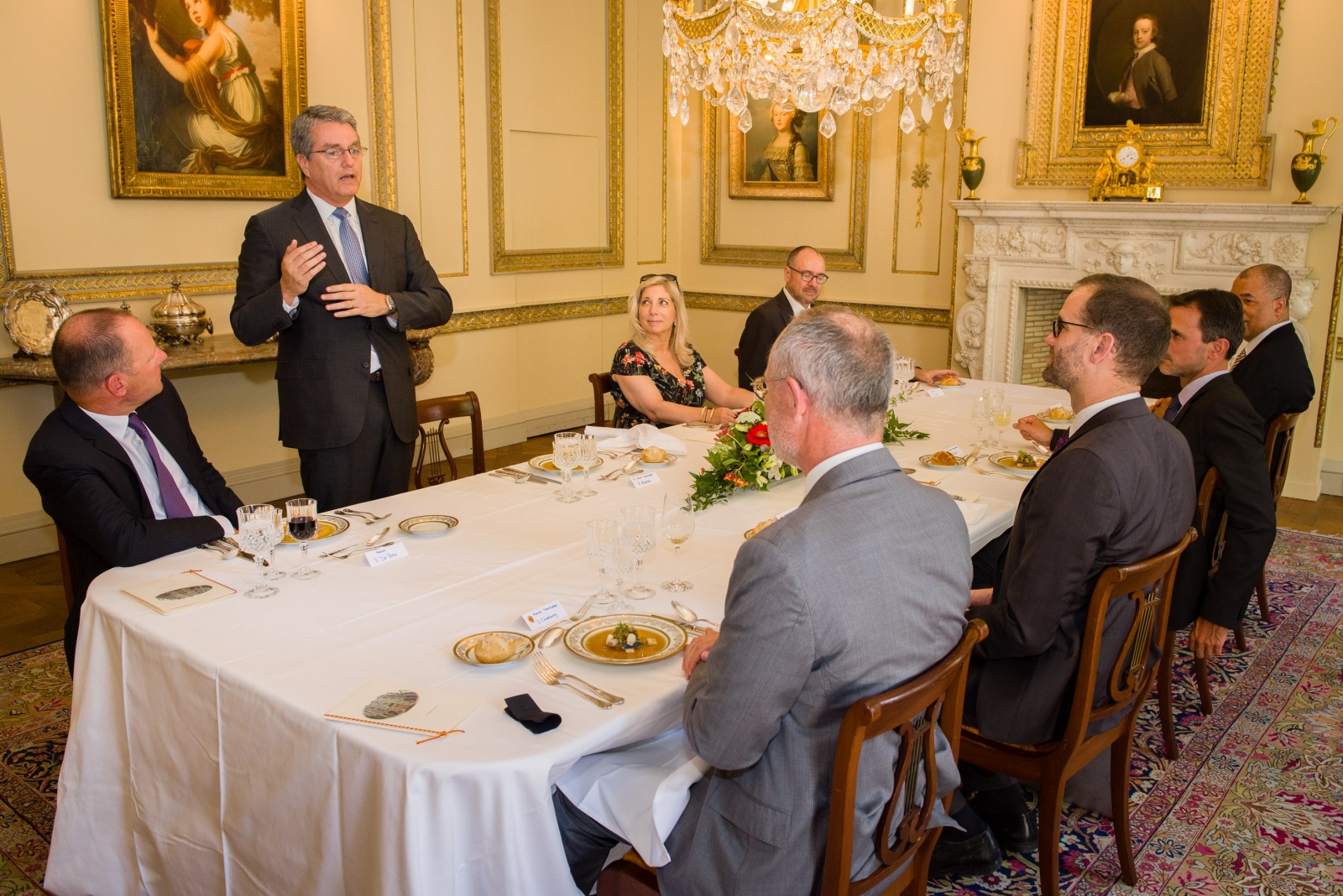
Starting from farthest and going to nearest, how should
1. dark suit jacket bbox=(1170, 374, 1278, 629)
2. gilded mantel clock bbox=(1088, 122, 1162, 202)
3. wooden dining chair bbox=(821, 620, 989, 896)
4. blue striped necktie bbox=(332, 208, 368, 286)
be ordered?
gilded mantel clock bbox=(1088, 122, 1162, 202)
blue striped necktie bbox=(332, 208, 368, 286)
dark suit jacket bbox=(1170, 374, 1278, 629)
wooden dining chair bbox=(821, 620, 989, 896)

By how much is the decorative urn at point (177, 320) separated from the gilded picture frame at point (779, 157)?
4284mm

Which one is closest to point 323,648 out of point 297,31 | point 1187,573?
point 1187,573

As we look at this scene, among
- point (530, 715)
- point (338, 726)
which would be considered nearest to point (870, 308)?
point (530, 715)

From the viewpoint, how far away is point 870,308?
25.9ft

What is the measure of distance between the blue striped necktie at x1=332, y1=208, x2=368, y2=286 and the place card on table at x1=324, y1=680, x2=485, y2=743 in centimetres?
219

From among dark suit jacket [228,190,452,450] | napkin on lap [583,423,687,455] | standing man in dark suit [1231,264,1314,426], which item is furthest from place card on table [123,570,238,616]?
standing man in dark suit [1231,264,1314,426]

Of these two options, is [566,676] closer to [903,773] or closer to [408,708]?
[408,708]

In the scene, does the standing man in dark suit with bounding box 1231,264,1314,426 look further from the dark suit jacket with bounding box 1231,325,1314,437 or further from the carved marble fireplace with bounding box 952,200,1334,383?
the carved marble fireplace with bounding box 952,200,1334,383

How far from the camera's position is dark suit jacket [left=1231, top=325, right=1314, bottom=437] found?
4207 millimetres

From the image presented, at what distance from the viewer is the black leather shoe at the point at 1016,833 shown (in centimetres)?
268

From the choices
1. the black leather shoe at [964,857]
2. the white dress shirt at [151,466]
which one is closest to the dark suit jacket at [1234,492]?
Answer: the black leather shoe at [964,857]

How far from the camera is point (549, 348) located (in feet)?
25.4

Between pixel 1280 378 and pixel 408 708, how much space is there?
3.92 meters

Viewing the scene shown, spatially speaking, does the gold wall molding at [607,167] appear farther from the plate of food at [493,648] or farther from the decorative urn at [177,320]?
the plate of food at [493,648]
